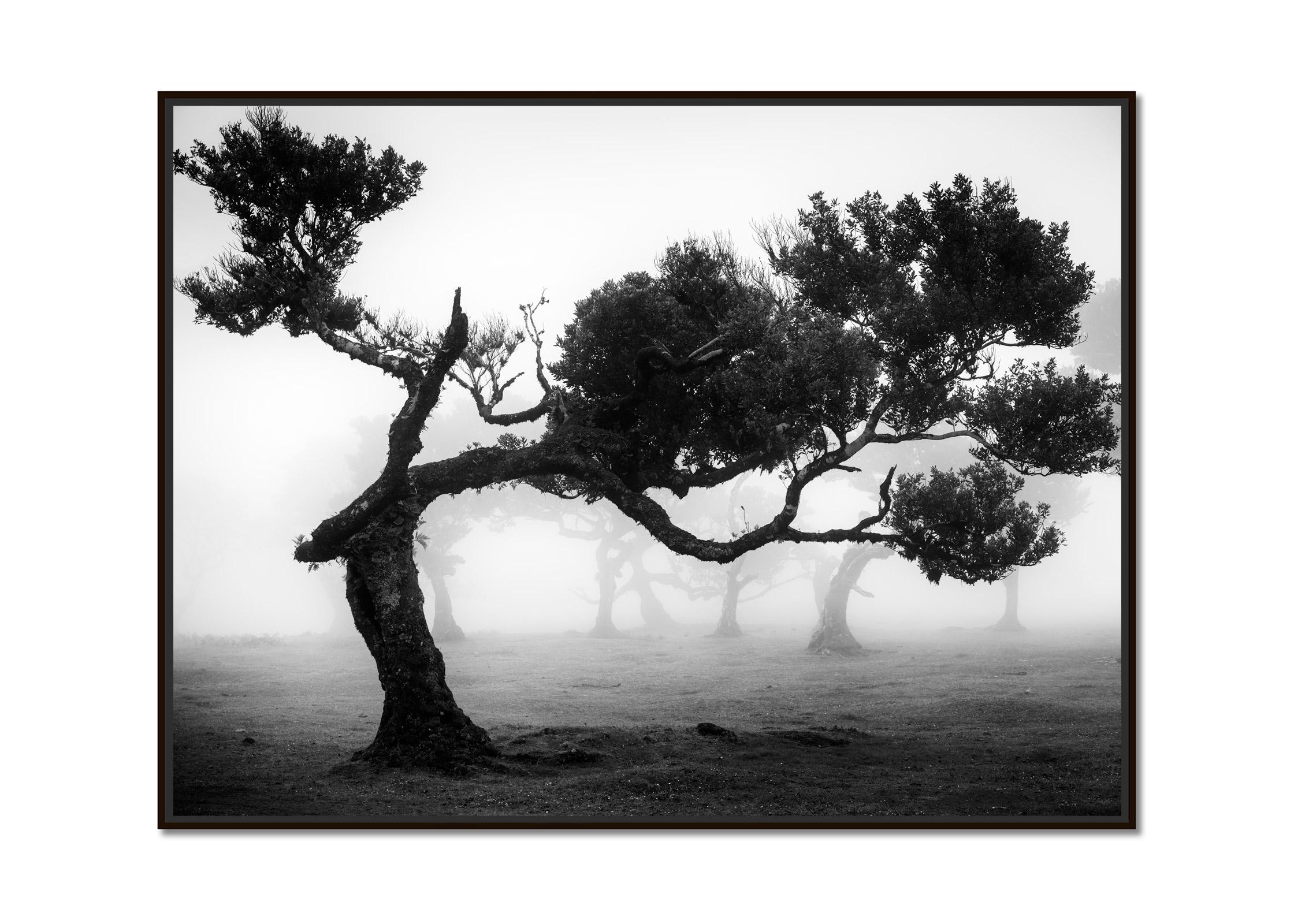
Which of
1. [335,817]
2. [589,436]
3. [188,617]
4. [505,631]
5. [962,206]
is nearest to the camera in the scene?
[335,817]

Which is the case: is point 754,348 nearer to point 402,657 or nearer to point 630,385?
point 630,385

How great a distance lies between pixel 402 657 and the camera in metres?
8.84

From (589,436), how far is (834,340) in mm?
2712

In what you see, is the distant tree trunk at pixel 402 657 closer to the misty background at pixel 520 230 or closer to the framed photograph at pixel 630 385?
the framed photograph at pixel 630 385

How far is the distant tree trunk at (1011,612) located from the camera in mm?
14992

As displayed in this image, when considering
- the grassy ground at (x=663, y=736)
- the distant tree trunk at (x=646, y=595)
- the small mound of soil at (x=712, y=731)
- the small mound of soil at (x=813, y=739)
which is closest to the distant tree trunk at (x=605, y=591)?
the distant tree trunk at (x=646, y=595)

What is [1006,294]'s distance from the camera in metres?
9.44

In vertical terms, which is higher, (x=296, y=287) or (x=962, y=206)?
(x=962, y=206)

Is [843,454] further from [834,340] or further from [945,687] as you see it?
[945,687]

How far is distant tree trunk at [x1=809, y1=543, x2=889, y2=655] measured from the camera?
61.2ft

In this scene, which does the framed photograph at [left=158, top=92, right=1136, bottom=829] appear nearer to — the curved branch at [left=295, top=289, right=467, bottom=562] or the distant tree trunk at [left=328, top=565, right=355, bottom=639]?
the curved branch at [left=295, top=289, right=467, bottom=562]

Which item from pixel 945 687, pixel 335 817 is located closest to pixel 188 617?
pixel 335 817

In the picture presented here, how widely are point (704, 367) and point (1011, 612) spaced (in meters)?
9.48

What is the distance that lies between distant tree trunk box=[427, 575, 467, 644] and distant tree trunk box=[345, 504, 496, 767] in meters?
3.13
